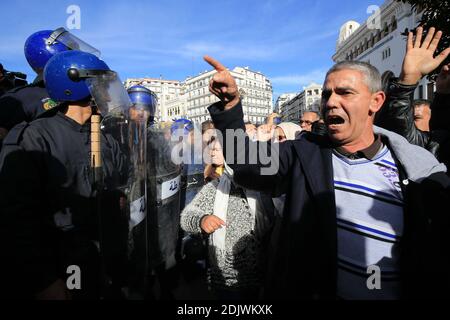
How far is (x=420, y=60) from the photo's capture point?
1.72 meters

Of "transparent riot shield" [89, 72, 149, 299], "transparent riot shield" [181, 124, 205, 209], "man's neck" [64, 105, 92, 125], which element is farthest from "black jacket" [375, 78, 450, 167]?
"man's neck" [64, 105, 92, 125]

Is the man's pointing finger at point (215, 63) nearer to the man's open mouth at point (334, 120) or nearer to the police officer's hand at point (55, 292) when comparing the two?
the man's open mouth at point (334, 120)

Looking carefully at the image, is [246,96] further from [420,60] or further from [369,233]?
[369,233]

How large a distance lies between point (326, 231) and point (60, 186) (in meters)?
1.49

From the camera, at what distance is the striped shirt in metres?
1.49

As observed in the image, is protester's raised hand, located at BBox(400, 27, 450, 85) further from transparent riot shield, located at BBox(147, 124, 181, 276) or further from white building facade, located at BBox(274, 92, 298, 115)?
white building facade, located at BBox(274, 92, 298, 115)

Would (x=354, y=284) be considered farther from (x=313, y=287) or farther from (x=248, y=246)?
(x=248, y=246)

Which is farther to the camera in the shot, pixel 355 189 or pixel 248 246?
pixel 248 246

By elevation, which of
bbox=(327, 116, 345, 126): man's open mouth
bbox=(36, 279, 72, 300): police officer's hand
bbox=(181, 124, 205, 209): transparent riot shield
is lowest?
bbox=(36, 279, 72, 300): police officer's hand

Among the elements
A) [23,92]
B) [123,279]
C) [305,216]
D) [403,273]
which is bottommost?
[123,279]

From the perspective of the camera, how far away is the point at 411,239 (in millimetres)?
1452

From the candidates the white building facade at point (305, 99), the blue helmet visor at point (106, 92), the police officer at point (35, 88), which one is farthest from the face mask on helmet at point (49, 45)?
the white building facade at point (305, 99)
